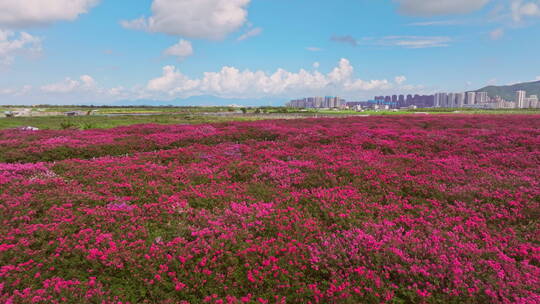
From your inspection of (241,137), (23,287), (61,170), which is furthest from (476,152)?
(61,170)

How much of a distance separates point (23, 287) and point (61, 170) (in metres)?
6.71

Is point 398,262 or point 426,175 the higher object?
point 426,175

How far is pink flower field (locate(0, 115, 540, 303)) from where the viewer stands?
4.76 meters

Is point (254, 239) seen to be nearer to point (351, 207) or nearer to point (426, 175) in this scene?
point (351, 207)

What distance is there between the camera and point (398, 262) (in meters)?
5.24

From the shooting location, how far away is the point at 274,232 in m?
6.31

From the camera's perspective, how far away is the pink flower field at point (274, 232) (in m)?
4.76

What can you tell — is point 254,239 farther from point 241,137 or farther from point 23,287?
point 241,137

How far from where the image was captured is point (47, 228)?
6.03m

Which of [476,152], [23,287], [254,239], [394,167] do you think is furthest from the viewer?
[476,152]

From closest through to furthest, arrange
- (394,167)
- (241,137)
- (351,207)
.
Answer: (351,207), (394,167), (241,137)

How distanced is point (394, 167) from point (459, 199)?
2.71 metres

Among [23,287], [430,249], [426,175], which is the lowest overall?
[23,287]

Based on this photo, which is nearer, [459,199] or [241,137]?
[459,199]
